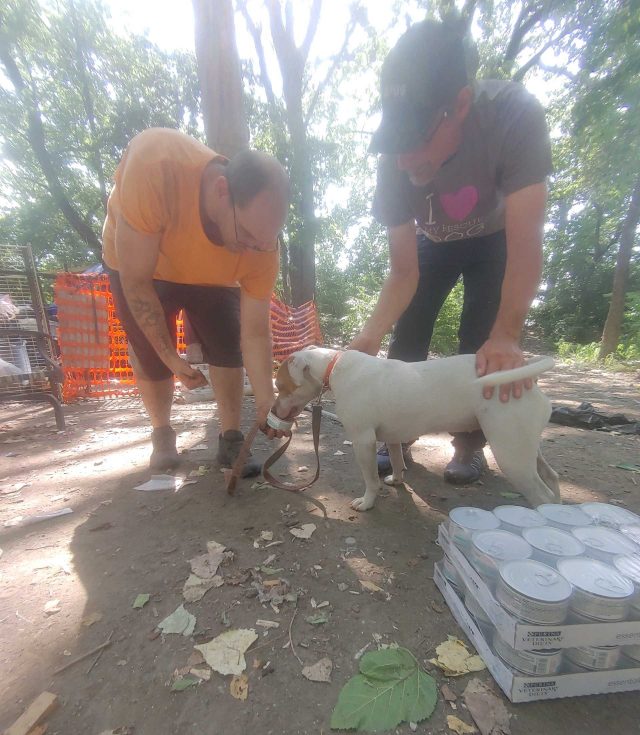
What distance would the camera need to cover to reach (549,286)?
1648 centimetres

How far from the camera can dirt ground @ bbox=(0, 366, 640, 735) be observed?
106cm

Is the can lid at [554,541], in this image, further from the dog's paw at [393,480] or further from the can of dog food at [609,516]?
the dog's paw at [393,480]

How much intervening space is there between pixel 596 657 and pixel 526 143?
1.88m

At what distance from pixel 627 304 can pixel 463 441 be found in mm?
9979

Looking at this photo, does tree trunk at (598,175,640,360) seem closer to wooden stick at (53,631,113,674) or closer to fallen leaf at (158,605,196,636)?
fallen leaf at (158,605,196,636)

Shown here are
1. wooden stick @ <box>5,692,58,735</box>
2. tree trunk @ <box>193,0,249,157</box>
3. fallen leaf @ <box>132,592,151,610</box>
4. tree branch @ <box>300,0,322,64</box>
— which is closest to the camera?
wooden stick @ <box>5,692,58,735</box>

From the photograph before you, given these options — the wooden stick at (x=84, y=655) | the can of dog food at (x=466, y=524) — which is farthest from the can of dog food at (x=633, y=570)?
the wooden stick at (x=84, y=655)

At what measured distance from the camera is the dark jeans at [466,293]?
2279 mm

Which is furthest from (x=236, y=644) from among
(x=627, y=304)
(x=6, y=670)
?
(x=627, y=304)

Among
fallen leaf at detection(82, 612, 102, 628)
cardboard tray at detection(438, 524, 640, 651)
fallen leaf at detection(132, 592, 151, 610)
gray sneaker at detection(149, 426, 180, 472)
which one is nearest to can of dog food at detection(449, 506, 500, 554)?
cardboard tray at detection(438, 524, 640, 651)

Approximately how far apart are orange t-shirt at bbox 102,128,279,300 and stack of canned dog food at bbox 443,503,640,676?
68.9 inches

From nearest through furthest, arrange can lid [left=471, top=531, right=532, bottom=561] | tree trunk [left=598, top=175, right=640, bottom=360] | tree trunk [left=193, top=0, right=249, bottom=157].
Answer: can lid [left=471, top=531, right=532, bottom=561] → tree trunk [left=193, top=0, right=249, bottom=157] → tree trunk [left=598, top=175, right=640, bottom=360]

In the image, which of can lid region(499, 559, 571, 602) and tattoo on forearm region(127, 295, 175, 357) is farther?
tattoo on forearm region(127, 295, 175, 357)

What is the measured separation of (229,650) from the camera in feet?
4.10
